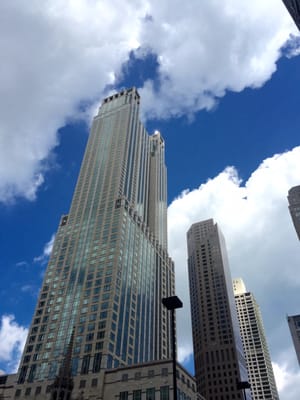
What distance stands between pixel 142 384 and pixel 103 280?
43.4 m

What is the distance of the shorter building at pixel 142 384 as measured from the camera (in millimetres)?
81188

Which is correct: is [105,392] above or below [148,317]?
below

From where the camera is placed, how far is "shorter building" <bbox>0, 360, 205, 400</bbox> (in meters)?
81.2

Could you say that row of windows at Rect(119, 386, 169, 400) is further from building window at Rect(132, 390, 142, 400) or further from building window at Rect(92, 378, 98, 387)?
building window at Rect(92, 378, 98, 387)

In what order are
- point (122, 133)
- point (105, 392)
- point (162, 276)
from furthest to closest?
point (122, 133) → point (162, 276) → point (105, 392)

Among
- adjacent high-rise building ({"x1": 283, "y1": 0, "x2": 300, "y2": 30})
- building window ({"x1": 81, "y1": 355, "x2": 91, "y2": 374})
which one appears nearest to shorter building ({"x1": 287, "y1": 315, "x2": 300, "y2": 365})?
building window ({"x1": 81, "y1": 355, "x2": 91, "y2": 374})

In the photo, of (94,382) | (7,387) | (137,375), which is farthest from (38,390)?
(137,375)

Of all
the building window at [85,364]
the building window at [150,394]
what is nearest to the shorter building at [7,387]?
the building window at [85,364]

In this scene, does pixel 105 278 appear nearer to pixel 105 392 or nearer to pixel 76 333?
pixel 76 333

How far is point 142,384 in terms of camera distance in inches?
3287

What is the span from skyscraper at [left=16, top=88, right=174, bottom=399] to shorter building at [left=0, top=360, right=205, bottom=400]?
81.1 inches

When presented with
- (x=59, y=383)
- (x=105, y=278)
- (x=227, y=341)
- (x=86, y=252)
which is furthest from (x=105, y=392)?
(x=227, y=341)

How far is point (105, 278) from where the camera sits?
12156cm

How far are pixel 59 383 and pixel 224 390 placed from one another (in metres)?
106
